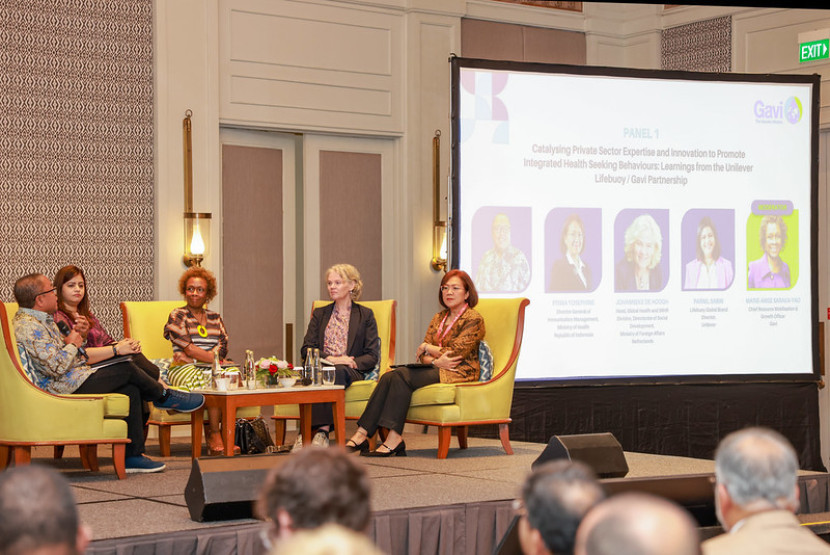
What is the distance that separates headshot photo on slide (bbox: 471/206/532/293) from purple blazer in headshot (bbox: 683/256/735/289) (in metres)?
1.18

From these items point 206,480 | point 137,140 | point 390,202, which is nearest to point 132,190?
point 137,140

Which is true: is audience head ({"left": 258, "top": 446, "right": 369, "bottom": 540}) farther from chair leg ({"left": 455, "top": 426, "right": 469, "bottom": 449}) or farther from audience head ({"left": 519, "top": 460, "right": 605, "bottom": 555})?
chair leg ({"left": 455, "top": 426, "right": 469, "bottom": 449})

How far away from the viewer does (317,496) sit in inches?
65.6

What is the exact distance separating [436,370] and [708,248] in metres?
2.52

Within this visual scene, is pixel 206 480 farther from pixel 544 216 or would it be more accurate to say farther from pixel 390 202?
pixel 390 202

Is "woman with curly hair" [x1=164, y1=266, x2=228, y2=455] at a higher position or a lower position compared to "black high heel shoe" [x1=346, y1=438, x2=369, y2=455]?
higher

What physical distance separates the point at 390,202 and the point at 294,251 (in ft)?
2.75

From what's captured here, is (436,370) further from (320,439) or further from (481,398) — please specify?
(320,439)

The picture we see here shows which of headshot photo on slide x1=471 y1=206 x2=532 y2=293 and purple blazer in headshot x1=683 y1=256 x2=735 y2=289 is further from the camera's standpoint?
purple blazer in headshot x1=683 y1=256 x2=735 y2=289

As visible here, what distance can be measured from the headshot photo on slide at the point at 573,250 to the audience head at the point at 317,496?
572 cm

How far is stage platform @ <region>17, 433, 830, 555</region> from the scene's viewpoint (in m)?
3.83

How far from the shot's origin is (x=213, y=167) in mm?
7738

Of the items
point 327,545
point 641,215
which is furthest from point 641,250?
point 327,545

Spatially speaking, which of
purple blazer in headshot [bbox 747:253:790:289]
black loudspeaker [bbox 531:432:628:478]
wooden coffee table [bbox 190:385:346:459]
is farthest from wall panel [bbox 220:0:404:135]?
black loudspeaker [bbox 531:432:628:478]
